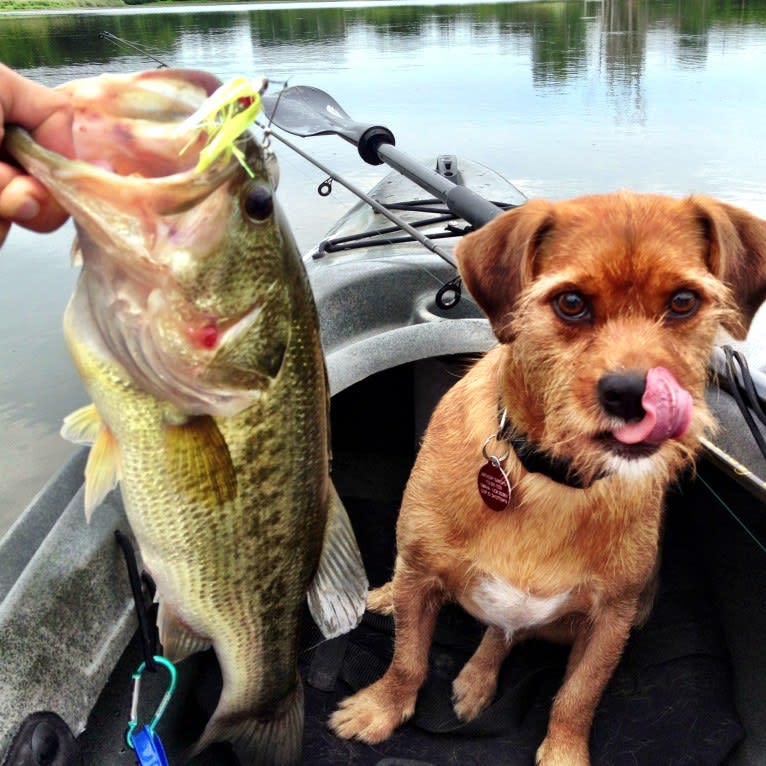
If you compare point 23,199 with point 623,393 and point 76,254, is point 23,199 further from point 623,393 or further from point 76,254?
point 623,393

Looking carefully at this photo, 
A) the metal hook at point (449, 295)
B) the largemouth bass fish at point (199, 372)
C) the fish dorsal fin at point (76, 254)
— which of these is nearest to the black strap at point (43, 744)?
the largemouth bass fish at point (199, 372)

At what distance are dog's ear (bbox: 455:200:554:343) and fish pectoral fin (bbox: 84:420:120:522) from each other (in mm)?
1063

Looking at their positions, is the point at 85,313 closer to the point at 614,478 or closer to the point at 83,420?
the point at 83,420

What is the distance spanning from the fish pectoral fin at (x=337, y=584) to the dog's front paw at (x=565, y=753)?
1151 mm

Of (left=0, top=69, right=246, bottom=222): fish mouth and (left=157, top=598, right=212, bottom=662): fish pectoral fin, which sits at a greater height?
(left=0, top=69, right=246, bottom=222): fish mouth

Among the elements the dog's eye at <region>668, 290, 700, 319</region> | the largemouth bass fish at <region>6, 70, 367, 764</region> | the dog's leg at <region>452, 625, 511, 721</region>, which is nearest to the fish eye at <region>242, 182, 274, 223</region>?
the largemouth bass fish at <region>6, 70, 367, 764</region>

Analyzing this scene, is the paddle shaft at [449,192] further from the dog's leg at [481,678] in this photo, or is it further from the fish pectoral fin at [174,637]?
the fish pectoral fin at [174,637]

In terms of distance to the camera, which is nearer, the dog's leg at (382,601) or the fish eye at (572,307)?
the fish eye at (572,307)

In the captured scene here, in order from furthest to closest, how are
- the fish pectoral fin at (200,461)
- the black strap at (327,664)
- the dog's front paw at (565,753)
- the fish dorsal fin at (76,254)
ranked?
the black strap at (327,664), the dog's front paw at (565,753), the fish pectoral fin at (200,461), the fish dorsal fin at (76,254)

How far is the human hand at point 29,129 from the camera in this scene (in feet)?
4.11

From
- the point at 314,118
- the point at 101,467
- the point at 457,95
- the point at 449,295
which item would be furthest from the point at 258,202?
the point at 457,95

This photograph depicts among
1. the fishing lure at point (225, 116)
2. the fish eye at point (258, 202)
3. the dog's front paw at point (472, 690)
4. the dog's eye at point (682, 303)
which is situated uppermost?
the fishing lure at point (225, 116)

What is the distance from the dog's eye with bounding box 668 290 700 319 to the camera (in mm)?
1816

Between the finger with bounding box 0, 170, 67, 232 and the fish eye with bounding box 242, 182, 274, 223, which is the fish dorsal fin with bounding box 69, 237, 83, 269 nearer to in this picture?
the finger with bounding box 0, 170, 67, 232
